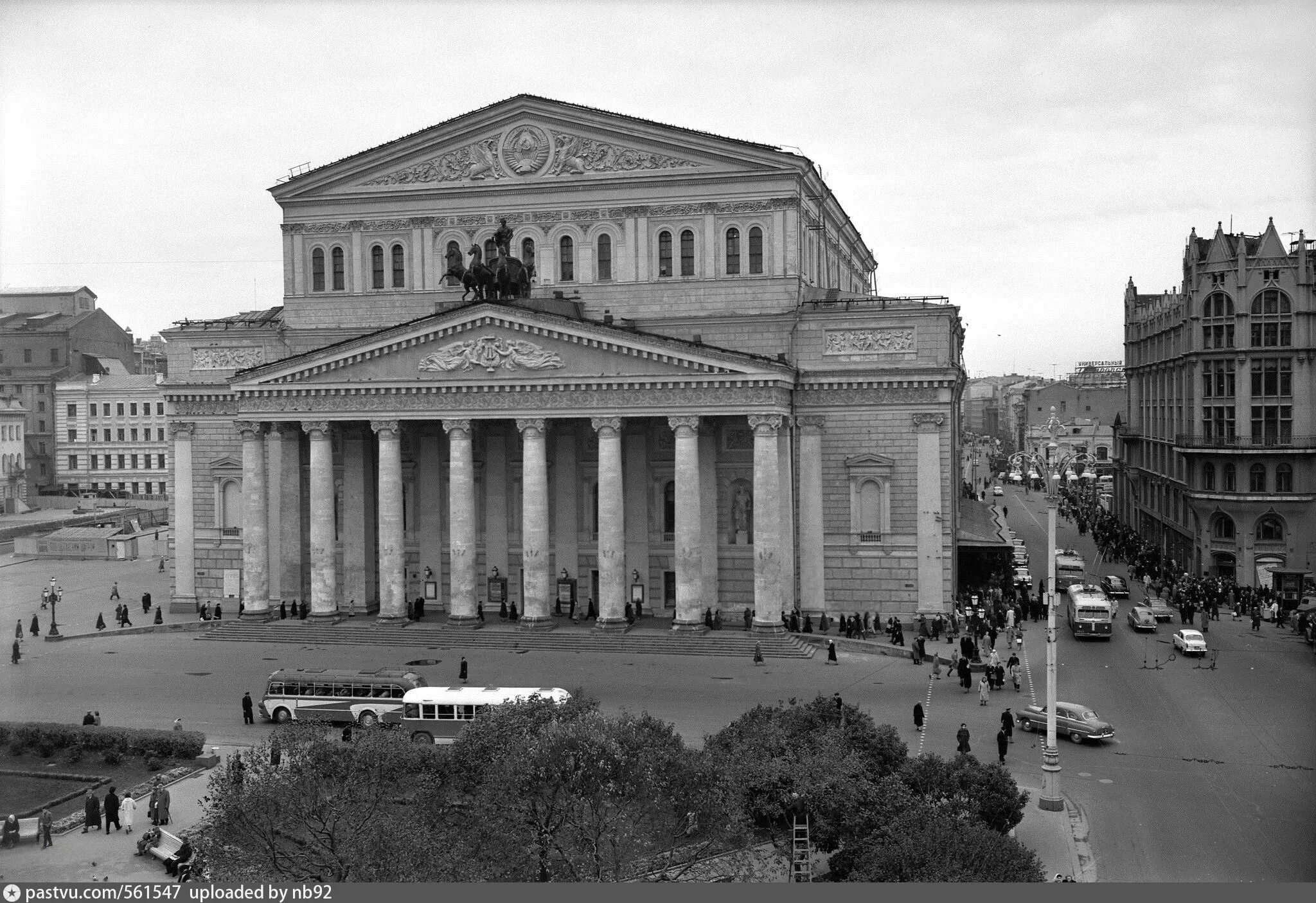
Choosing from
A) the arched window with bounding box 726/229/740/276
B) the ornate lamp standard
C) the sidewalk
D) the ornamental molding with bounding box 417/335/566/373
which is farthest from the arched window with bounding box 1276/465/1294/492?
the sidewalk

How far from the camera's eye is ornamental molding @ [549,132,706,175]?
5750 cm

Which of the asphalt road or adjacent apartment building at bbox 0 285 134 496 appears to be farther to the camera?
adjacent apartment building at bbox 0 285 134 496

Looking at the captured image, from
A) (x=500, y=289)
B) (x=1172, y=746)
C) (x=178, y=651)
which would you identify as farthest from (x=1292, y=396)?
(x=178, y=651)

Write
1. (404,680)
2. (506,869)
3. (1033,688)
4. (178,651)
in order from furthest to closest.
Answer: (178,651), (1033,688), (404,680), (506,869)

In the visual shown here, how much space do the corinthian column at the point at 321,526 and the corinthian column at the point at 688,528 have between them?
15.1 meters

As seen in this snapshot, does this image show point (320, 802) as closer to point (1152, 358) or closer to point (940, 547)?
point (940, 547)

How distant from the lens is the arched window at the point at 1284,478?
64.6 m

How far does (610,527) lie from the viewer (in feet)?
174

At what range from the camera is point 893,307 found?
177ft

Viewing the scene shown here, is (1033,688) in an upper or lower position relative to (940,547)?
lower

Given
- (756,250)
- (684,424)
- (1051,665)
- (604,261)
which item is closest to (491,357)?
(684,424)

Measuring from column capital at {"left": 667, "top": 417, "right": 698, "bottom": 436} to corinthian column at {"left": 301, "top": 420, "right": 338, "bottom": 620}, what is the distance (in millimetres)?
15001

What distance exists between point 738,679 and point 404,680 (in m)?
12.0

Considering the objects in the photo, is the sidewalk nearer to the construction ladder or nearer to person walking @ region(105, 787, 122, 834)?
person walking @ region(105, 787, 122, 834)
